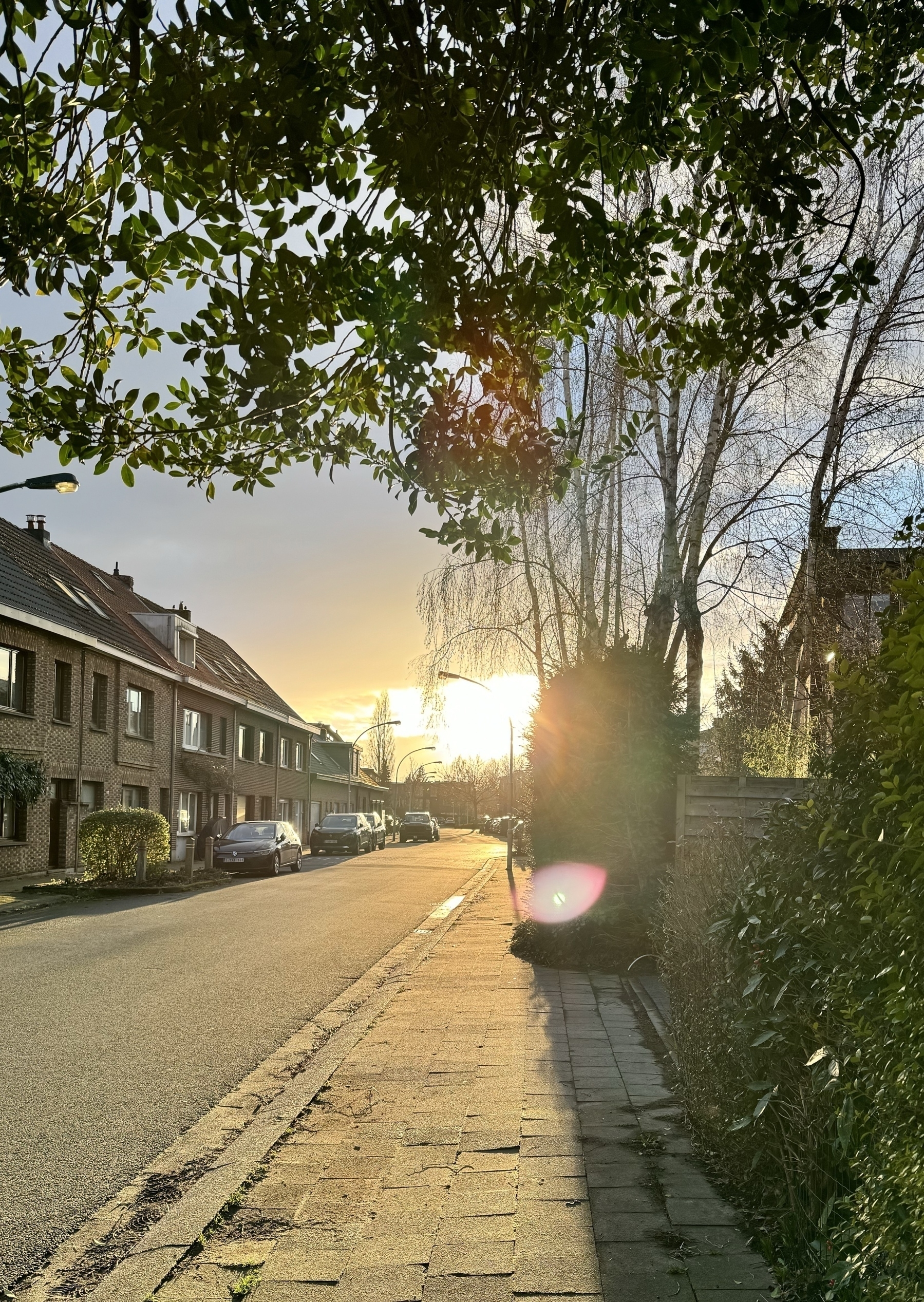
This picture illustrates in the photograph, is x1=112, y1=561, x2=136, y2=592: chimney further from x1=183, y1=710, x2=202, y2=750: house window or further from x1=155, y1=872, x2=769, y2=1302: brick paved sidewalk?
x1=155, y1=872, x2=769, y2=1302: brick paved sidewalk

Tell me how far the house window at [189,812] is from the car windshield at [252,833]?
210 inches

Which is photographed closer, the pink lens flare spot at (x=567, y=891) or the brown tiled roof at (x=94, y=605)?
the pink lens flare spot at (x=567, y=891)

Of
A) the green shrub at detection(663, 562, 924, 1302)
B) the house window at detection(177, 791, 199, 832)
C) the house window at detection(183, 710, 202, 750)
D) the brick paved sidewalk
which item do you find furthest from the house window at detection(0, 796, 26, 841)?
the green shrub at detection(663, 562, 924, 1302)

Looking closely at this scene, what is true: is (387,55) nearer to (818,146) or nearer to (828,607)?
(818,146)

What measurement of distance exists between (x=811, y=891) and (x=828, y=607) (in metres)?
11.7

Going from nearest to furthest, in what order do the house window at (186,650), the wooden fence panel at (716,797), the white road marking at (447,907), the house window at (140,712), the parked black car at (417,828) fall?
the wooden fence panel at (716,797), the white road marking at (447,907), the house window at (140,712), the house window at (186,650), the parked black car at (417,828)

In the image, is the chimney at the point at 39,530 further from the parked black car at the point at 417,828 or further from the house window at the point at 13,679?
the parked black car at the point at 417,828

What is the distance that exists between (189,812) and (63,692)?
1070 centimetres

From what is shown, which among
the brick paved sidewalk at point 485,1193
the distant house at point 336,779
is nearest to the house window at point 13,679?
the brick paved sidewalk at point 485,1193

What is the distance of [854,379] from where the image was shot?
1388 centimetres

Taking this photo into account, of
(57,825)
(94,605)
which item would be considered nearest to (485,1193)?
(57,825)

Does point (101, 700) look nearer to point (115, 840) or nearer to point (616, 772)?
point (115, 840)

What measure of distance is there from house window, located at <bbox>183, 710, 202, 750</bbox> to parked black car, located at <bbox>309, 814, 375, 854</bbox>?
713 cm

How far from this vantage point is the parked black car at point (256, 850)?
92.2 ft
